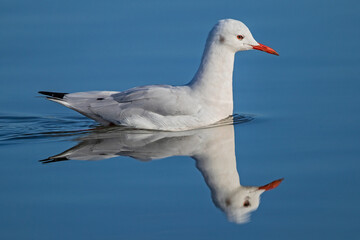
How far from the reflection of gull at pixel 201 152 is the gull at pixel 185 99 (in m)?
0.18

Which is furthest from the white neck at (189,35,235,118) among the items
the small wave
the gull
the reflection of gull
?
the small wave

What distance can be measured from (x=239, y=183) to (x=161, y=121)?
2.16 metres

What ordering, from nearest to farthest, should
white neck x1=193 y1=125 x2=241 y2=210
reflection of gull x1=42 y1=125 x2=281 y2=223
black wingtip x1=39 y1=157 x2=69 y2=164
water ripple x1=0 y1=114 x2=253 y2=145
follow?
reflection of gull x1=42 y1=125 x2=281 y2=223
white neck x1=193 y1=125 x2=241 y2=210
black wingtip x1=39 y1=157 x2=69 y2=164
water ripple x1=0 y1=114 x2=253 y2=145

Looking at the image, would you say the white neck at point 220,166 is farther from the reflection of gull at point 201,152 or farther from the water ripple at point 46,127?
the water ripple at point 46,127

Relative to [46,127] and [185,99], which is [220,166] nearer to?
[185,99]

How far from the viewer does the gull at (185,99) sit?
31.0ft

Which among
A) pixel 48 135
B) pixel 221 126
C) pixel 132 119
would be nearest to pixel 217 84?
pixel 221 126

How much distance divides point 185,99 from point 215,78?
0.55 m

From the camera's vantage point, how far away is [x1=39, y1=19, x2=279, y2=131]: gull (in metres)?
9.46

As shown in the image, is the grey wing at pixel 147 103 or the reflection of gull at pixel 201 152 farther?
the grey wing at pixel 147 103

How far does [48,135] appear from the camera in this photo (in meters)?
9.52

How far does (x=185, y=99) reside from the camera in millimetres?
9516

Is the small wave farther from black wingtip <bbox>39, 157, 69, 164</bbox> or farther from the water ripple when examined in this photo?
black wingtip <bbox>39, 157, 69, 164</bbox>

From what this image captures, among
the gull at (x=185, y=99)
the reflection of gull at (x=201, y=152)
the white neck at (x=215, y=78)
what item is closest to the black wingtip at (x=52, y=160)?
the reflection of gull at (x=201, y=152)
